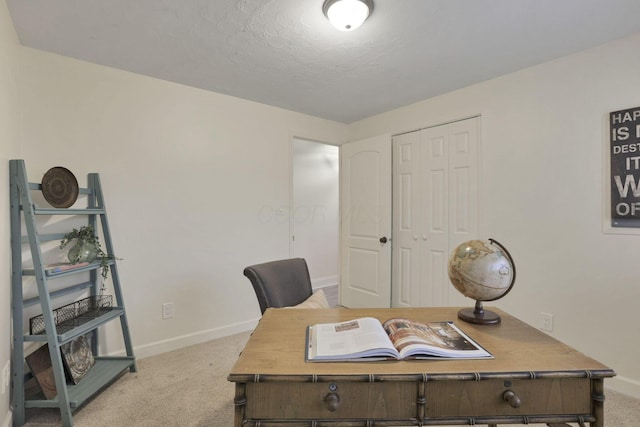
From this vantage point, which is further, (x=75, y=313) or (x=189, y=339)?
(x=189, y=339)

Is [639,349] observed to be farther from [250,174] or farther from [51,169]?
[51,169]

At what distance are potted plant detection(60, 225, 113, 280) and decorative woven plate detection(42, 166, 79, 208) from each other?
19 centimetres

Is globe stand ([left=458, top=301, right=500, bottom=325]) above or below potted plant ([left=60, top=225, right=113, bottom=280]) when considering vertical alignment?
below

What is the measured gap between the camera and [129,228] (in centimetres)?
237

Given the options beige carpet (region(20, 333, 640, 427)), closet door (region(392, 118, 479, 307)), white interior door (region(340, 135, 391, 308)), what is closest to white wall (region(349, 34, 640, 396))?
closet door (region(392, 118, 479, 307))

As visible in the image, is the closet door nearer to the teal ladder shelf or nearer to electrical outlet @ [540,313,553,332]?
electrical outlet @ [540,313,553,332]

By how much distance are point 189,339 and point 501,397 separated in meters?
2.51

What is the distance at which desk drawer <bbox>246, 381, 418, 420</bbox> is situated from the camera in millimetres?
816

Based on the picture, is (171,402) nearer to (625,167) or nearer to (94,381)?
(94,381)

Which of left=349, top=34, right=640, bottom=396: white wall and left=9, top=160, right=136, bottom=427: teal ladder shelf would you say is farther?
left=349, top=34, right=640, bottom=396: white wall

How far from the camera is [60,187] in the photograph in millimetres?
1948

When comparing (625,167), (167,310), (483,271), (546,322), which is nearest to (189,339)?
(167,310)

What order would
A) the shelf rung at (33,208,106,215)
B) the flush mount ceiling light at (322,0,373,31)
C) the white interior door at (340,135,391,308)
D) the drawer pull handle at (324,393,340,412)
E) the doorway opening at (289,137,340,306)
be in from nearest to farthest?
the drawer pull handle at (324,393,340,412), the flush mount ceiling light at (322,0,373,31), the shelf rung at (33,208,106,215), the white interior door at (340,135,391,308), the doorway opening at (289,137,340,306)

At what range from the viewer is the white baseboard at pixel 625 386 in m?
1.88
